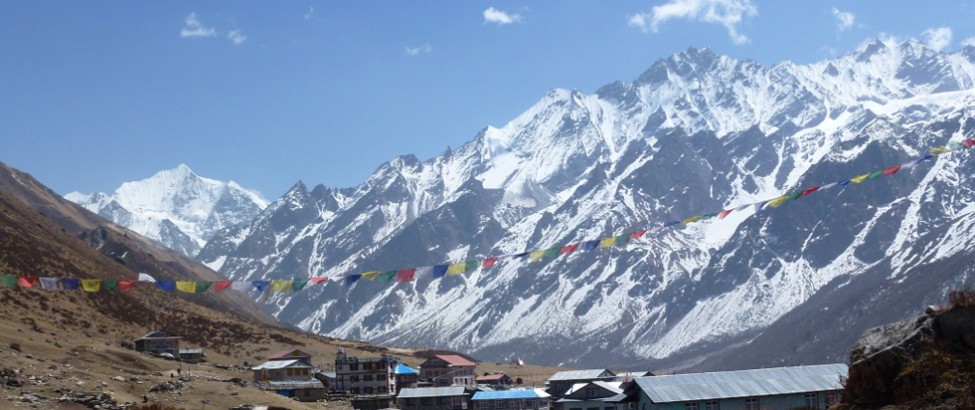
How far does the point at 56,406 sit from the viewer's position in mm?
52062

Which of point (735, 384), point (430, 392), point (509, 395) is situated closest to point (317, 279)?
point (735, 384)

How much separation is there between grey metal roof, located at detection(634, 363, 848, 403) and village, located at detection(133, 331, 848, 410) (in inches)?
2.1

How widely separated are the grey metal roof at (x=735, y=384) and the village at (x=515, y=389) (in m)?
0.05

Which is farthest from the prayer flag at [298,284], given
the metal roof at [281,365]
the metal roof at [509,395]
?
the metal roof at [281,365]

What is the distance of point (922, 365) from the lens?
72.1ft

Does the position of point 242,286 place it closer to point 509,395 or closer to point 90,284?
point 90,284

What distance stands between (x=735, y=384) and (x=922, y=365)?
135ft

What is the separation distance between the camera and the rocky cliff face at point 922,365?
21312 mm

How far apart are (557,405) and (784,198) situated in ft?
201

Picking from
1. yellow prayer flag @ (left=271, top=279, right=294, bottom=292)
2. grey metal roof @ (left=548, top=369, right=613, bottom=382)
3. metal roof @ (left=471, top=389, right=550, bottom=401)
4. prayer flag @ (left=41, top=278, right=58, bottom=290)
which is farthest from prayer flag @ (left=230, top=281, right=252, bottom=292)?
grey metal roof @ (left=548, top=369, right=613, bottom=382)

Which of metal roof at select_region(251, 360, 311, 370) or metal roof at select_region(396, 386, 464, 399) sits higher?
metal roof at select_region(251, 360, 311, 370)

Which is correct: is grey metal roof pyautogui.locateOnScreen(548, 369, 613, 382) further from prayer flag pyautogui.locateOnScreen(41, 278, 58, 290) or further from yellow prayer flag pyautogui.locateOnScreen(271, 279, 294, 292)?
yellow prayer flag pyautogui.locateOnScreen(271, 279, 294, 292)

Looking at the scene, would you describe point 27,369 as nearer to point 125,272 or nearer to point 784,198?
point 784,198

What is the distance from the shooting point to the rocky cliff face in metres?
21.3
